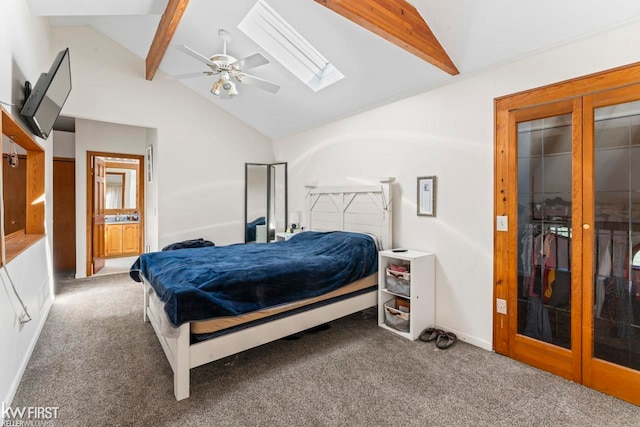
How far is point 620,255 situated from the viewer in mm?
2000

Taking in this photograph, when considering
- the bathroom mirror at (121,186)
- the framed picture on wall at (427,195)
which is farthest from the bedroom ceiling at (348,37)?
the bathroom mirror at (121,186)

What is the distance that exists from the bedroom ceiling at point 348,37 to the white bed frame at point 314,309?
1.05 m

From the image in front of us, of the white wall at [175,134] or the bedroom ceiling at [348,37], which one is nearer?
the bedroom ceiling at [348,37]

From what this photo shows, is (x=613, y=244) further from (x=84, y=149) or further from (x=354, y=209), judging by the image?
(x=84, y=149)

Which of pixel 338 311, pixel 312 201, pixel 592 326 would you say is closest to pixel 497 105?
pixel 592 326

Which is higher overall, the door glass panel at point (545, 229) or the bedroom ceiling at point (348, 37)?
the bedroom ceiling at point (348, 37)

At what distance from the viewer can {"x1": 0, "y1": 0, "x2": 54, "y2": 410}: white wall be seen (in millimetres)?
1896

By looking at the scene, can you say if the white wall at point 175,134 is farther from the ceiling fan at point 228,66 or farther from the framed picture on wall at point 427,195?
the framed picture on wall at point 427,195

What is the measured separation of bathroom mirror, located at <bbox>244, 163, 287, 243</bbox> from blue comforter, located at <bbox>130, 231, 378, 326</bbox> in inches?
70.4

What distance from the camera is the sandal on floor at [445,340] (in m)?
2.61

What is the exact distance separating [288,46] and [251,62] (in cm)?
87

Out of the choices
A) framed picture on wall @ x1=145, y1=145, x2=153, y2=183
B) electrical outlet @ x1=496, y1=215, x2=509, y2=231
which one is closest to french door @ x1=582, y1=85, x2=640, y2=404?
electrical outlet @ x1=496, y1=215, x2=509, y2=231

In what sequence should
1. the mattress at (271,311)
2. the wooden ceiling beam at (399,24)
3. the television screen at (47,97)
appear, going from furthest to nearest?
the television screen at (47,97), the wooden ceiling beam at (399,24), the mattress at (271,311)

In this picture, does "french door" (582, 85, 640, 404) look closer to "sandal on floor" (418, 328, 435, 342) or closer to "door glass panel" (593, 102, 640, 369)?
"door glass panel" (593, 102, 640, 369)
